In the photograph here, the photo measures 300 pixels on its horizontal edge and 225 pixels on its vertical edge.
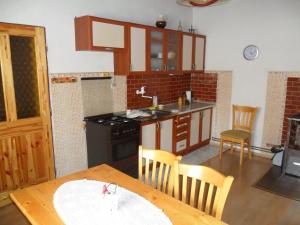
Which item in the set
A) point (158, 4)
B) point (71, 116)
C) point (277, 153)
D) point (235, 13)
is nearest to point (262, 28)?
point (235, 13)

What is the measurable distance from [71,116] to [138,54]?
1.20 m

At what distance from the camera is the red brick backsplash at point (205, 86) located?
4680mm

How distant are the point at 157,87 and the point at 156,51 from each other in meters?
0.69

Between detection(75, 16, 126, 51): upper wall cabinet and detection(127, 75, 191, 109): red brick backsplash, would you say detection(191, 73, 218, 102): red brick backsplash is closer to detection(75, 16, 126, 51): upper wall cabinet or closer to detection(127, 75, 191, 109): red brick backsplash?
detection(127, 75, 191, 109): red brick backsplash

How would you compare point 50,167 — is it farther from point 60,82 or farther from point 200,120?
point 200,120

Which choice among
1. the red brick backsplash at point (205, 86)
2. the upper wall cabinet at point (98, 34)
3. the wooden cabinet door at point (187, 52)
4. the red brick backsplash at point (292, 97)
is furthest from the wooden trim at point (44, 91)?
the red brick backsplash at point (292, 97)

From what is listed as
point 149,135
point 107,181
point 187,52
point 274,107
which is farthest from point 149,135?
point 274,107

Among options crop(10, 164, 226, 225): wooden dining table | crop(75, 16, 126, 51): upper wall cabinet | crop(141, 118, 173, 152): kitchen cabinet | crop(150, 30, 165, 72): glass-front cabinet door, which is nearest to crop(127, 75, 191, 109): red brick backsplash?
crop(150, 30, 165, 72): glass-front cabinet door

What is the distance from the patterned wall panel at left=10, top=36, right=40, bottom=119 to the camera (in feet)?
8.77

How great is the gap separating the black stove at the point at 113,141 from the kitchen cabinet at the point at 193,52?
162cm

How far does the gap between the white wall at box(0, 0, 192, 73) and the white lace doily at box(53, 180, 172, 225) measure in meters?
1.82

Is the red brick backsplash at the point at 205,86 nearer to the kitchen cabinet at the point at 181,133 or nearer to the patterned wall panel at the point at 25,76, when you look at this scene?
the kitchen cabinet at the point at 181,133

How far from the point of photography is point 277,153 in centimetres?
384

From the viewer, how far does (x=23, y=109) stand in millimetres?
2789
